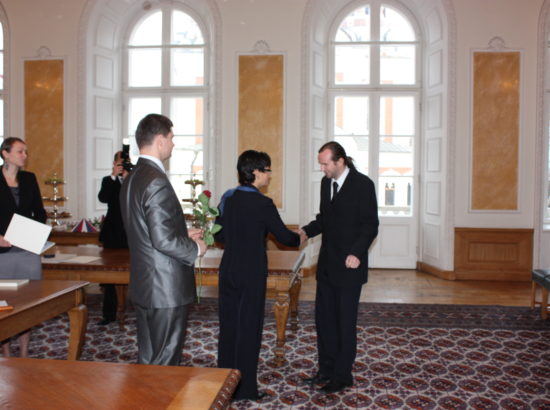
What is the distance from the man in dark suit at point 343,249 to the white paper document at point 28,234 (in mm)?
1699

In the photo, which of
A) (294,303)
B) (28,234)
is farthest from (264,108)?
(28,234)

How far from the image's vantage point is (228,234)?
326 centimetres

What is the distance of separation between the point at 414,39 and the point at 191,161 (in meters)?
3.90

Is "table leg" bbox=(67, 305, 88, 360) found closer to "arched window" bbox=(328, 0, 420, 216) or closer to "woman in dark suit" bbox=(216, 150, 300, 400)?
"woman in dark suit" bbox=(216, 150, 300, 400)

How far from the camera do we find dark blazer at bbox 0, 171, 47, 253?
3648mm

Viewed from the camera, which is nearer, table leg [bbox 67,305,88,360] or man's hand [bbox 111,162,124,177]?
table leg [bbox 67,305,88,360]

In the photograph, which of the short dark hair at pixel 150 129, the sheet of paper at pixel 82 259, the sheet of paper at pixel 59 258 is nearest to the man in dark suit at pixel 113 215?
the sheet of paper at pixel 59 258

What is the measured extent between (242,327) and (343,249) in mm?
786

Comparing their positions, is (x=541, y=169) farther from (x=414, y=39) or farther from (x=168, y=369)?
(x=168, y=369)

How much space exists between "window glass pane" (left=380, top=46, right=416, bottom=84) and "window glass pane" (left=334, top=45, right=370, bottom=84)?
24 cm

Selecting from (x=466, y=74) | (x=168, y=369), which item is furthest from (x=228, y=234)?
(x=466, y=74)

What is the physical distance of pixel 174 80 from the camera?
8.66 meters

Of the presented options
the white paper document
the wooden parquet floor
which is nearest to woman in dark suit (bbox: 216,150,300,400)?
the white paper document

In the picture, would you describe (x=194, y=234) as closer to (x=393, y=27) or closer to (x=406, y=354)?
(x=406, y=354)
